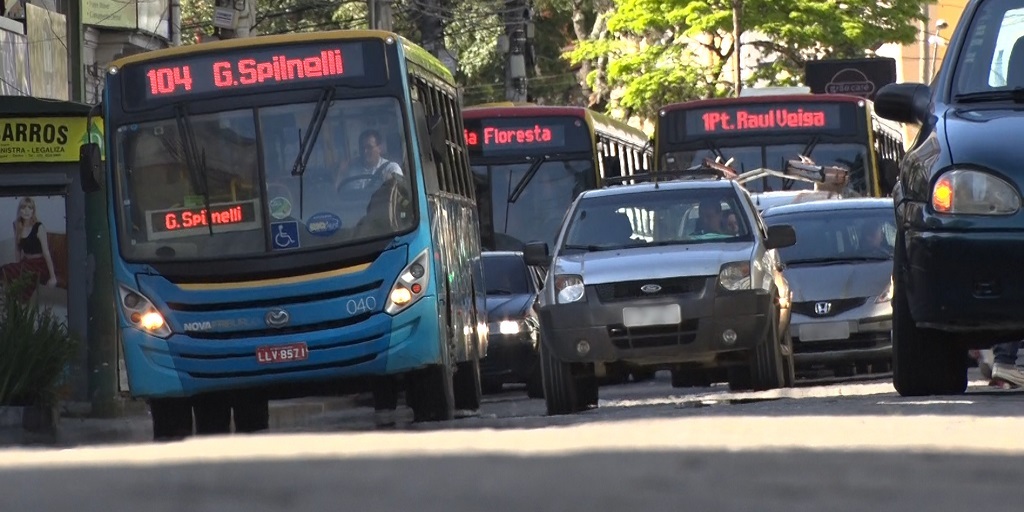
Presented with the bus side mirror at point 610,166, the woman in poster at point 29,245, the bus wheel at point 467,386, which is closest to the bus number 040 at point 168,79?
the bus wheel at point 467,386

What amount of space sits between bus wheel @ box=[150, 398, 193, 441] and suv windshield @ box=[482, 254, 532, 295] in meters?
8.18

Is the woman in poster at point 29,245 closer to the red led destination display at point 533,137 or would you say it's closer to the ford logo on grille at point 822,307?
the ford logo on grille at point 822,307

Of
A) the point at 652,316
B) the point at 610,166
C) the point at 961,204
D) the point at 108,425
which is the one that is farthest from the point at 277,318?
the point at 610,166

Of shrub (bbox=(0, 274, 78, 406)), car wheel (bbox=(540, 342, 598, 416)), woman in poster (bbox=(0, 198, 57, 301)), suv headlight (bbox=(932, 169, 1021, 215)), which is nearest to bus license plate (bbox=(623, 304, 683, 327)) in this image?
car wheel (bbox=(540, 342, 598, 416))

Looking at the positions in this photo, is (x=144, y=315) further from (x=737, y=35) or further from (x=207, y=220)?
(x=737, y=35)

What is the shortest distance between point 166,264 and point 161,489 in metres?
7.47

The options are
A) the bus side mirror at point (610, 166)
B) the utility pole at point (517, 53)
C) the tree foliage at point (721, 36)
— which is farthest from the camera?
the tree foliage at point (721, 36)

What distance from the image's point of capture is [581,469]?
7.11 meters

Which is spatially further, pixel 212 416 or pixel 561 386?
pixel 212 416

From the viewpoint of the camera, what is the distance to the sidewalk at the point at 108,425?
16.1 metres

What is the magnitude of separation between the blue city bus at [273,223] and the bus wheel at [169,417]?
13mm

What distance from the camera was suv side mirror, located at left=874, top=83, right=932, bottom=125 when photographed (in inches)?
420

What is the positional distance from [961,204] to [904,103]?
813mm

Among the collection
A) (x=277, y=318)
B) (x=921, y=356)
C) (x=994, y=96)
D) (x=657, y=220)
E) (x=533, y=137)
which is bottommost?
(x=921, y=356)
